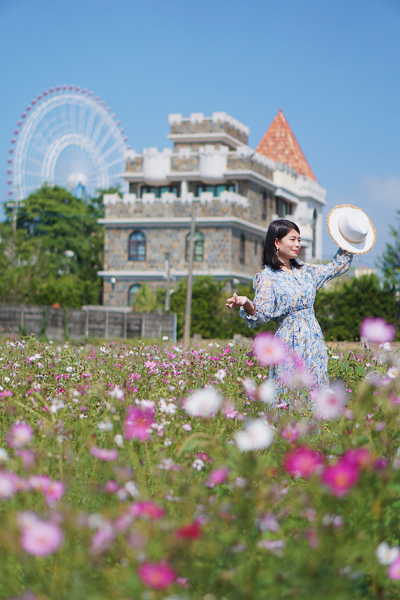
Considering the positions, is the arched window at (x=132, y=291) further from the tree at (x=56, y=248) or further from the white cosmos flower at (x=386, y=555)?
the white cosmos flower at (x=386, y=555)

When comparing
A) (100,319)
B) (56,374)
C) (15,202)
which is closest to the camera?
(56,374)

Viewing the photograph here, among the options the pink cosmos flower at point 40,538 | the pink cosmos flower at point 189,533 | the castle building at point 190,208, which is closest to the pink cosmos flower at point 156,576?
the pink cosmos flower at point 189,533

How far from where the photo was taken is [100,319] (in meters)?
30.2

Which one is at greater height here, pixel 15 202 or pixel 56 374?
pixel 15 202

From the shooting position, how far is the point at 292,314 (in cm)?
491

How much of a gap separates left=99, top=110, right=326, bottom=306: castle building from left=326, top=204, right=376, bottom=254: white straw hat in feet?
108

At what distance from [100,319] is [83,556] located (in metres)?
28.5

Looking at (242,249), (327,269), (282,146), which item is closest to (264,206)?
(242,249)

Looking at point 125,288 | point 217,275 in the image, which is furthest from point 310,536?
point 125,288

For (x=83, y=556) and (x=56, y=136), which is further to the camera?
(x=56, y=136)

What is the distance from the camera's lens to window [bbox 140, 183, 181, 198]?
42.1 metres

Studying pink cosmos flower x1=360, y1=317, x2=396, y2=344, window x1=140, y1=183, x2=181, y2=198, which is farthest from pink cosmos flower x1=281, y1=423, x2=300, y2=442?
window x1=140, y1=183, x2=181, y2=198

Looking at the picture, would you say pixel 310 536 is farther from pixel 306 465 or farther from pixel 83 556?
pixel 83 556

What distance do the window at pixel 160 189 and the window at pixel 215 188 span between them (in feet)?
3.86
